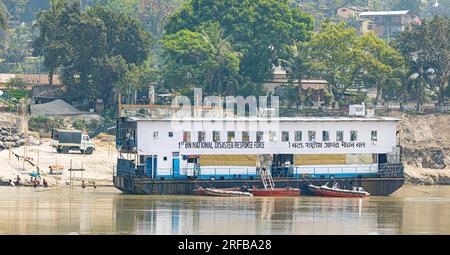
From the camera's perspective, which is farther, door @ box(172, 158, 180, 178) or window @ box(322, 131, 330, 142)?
window @ box(322, 131, 330, 142)

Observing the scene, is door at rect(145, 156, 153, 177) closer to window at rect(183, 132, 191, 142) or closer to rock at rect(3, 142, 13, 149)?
window at rect(183, 132, 191, 142)

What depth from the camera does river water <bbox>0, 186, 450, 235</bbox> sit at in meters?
66.1

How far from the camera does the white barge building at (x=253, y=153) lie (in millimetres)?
82312

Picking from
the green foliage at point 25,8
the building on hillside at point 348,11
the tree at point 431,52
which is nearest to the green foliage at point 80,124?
the tree at point 431,52

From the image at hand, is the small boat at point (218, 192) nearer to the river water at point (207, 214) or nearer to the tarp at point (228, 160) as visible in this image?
the river water at point (207, 214)

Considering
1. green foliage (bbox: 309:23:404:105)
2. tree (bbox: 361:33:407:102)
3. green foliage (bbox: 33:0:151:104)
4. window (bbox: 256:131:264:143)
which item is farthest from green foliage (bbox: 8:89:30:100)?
window (bbox: 256:131:264:143)

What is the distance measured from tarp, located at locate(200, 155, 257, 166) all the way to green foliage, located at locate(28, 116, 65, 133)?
74.8 feet

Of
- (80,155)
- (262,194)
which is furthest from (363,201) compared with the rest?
(80,155)

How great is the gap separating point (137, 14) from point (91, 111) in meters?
52.7

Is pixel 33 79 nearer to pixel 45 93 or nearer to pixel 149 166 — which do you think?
pixel 45 93

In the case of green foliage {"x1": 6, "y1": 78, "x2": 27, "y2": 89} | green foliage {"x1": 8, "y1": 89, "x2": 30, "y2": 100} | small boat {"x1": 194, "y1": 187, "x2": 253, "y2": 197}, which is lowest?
small boat {"x1": 194, "y1": 187, "x2": 253, "y2": 197}

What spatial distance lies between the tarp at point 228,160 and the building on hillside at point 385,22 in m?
90.5

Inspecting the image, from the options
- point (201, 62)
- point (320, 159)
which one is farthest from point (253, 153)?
point (201, 62)
